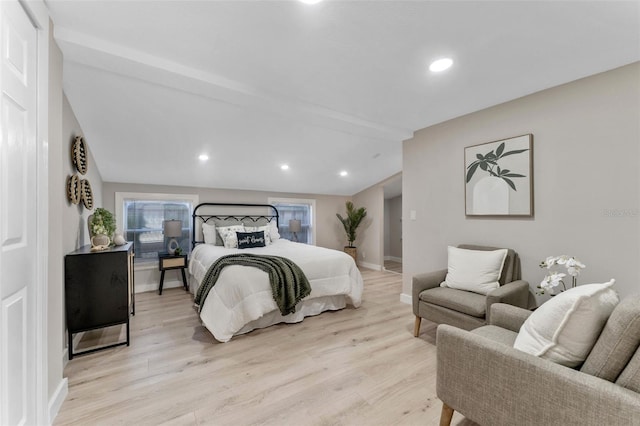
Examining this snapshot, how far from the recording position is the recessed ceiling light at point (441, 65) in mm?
2042

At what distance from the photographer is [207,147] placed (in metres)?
3.65

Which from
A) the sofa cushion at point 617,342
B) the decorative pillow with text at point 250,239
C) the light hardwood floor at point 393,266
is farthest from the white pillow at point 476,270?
the light hardwood floor at point 393,266

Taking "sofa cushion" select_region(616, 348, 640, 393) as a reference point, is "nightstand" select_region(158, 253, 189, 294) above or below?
below

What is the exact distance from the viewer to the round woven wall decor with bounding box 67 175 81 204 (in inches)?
92.6

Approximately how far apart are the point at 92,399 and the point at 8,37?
214cm

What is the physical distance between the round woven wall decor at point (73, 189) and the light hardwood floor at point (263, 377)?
137 cm

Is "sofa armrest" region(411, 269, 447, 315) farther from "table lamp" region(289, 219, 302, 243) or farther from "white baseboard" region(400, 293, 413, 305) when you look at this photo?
"table lamp" region(289, 219, 302, 243)

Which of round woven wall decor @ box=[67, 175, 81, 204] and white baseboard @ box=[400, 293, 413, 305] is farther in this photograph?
white baseboard @ box=[400, 293, 413, 305]

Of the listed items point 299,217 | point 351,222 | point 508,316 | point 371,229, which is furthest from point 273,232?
point 508,316

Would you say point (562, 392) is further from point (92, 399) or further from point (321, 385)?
point (92, 399)

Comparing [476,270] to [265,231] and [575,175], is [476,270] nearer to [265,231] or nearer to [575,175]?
[575,175]

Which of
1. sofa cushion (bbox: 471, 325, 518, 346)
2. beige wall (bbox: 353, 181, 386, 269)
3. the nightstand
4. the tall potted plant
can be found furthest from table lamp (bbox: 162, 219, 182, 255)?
sofa cushion (bbox: 471, 325, 518, 346)

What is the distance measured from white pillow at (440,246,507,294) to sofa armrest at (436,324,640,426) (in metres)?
1.25

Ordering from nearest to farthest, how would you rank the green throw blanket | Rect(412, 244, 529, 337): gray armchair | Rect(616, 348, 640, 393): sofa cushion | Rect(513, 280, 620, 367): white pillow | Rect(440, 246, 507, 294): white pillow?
Rect(616, 348, 640, 393): sofa cushion → Rect(513, 280, 620, 367): white pillow → Rect(412, 244, 529, 337): gray armchair → Rect(440, 246, 507, 294): white pillow → the green throw blanket
